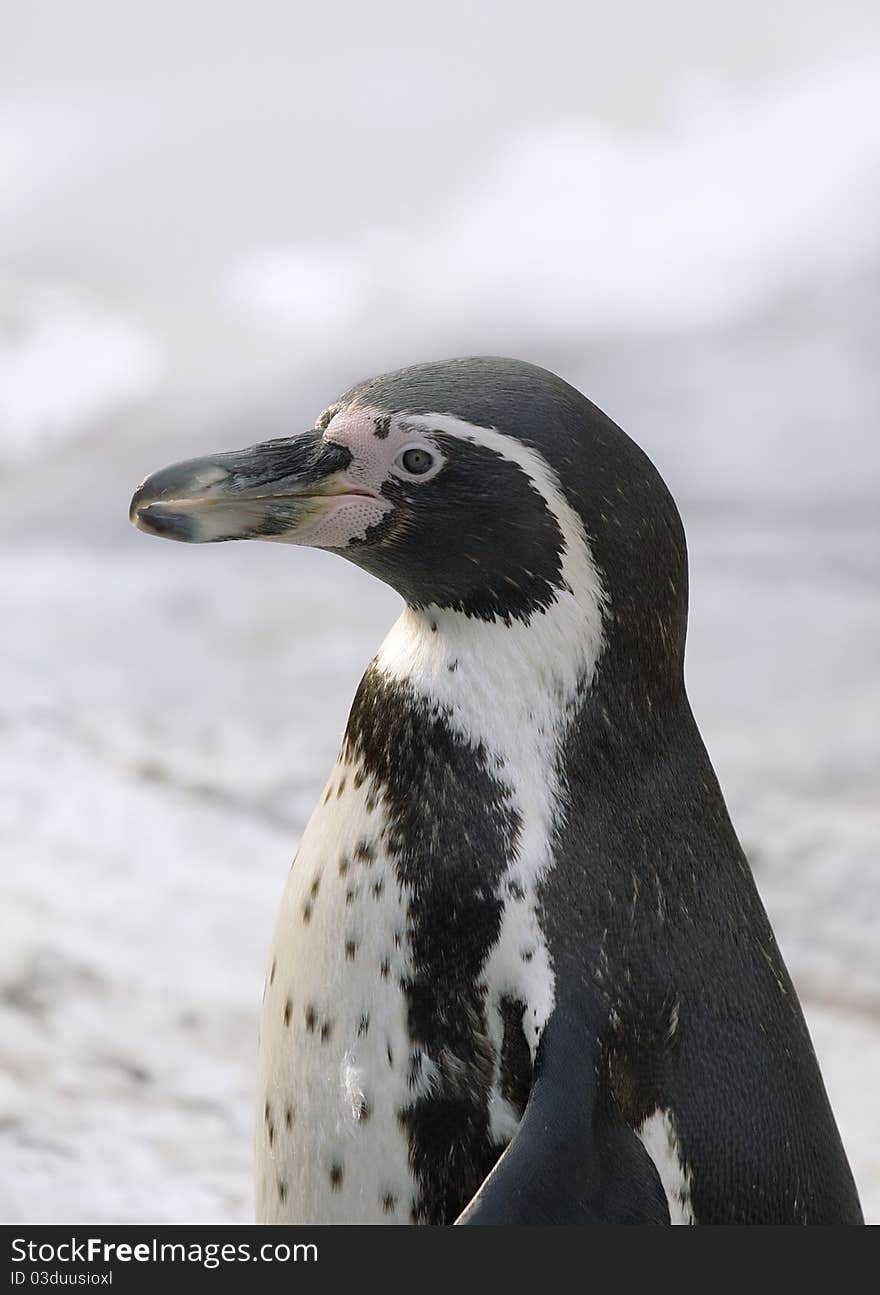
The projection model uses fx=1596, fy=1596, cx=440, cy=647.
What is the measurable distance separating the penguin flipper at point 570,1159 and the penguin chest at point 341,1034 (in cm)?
8

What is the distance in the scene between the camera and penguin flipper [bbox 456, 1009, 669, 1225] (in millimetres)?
831

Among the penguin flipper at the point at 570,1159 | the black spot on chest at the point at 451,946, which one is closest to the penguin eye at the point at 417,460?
the black spot on chest at the point at 451,946

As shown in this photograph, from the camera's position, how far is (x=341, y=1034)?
3.05 feet

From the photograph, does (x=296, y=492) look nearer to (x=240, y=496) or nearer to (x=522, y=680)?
(x=240, y=496)

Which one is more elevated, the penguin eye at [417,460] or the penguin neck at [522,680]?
the penguin eye at [417,460]

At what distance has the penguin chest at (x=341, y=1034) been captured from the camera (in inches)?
36.0

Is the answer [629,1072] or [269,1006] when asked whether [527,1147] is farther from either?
[269,1006]

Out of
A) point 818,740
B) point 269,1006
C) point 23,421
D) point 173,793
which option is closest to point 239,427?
point 23,421

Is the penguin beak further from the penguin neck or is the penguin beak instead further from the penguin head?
the penguin neck

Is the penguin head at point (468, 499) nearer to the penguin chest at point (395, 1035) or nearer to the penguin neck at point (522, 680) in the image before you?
the penguin neck at point (522, 680)

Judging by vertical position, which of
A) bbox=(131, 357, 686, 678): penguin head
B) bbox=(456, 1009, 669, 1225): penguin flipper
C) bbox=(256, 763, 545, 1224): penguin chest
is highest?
bbox=(131, 357, 686, 678): penguin head

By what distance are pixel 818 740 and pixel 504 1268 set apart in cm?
173

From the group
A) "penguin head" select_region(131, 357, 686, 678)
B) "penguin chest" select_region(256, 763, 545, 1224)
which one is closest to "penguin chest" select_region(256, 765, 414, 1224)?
"penguin chest" select_region(256, 763, 545, 1224)

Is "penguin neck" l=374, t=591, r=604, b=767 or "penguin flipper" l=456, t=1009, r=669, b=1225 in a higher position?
"penguin neck" l=374, t=591, r=604, b=767
